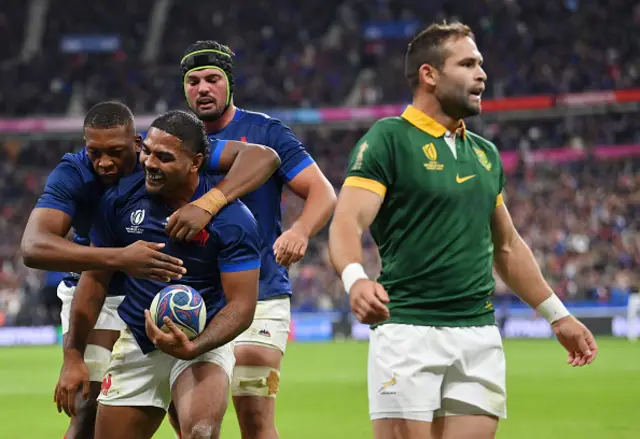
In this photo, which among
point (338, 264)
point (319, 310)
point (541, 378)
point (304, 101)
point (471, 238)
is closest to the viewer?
point (338, 264)

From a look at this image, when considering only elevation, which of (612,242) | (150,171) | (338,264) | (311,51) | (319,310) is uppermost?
(311,51)

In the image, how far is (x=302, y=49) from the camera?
39.4 m

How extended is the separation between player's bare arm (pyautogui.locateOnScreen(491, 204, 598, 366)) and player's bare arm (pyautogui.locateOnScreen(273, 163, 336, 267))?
1.24 m

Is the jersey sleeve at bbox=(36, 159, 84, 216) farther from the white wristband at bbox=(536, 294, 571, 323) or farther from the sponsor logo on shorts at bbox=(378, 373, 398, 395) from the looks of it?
the white wristband at bbox=(536, 294, 571, 323)

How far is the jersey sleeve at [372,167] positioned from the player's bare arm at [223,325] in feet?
2.77

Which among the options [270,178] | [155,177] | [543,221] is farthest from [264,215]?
[543,221]

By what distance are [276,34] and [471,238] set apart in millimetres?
35926

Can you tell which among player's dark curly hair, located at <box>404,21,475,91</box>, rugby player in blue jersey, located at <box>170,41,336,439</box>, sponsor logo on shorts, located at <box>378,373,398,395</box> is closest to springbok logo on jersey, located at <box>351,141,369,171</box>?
player's dark curly hair, located at <box>404,21,475,91</box>

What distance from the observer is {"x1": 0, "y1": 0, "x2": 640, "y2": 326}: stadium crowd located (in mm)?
31125

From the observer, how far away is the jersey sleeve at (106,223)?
5387 millimetres

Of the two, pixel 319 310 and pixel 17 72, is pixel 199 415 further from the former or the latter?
pixel 17 72

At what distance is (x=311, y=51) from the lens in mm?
38938

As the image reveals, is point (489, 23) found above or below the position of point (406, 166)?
above

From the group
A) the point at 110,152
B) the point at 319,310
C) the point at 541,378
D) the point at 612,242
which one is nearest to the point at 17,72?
the point at 319,310
